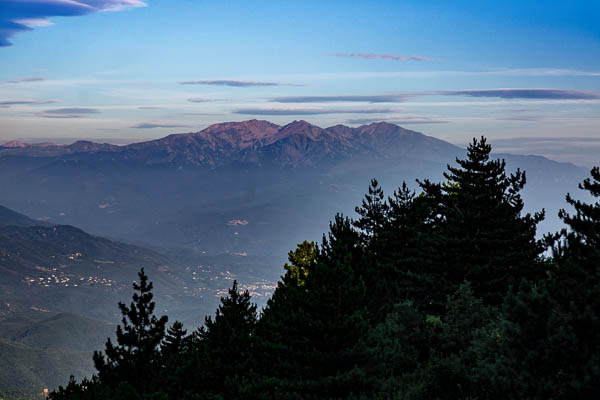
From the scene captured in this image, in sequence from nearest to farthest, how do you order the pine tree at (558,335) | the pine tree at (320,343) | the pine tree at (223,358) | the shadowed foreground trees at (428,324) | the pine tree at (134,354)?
the pine tree at (558,335)
the shadowed foreground trees at (428,324)
the pine tree at (320,343)
the pine tree at (223,358)
the pine tree at (134,354)

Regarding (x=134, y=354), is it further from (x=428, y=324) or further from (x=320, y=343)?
(x=320, y=343)

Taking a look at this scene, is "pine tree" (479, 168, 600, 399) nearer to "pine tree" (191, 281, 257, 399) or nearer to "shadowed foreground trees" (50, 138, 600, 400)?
"shadowed foreground trees" (50, 138, 600, 400)

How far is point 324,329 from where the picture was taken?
2106 centimetres

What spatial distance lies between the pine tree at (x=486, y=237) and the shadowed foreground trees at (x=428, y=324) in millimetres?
102

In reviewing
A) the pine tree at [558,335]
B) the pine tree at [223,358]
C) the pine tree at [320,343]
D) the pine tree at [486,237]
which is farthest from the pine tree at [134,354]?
the pine tree at [558,335]

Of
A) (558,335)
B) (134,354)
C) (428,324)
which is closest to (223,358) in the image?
(428,324)

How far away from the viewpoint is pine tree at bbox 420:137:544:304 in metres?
33.6

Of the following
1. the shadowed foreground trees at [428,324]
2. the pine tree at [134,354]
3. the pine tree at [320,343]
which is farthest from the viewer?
the pine tree at [134,354]

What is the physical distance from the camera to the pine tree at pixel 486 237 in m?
33.6

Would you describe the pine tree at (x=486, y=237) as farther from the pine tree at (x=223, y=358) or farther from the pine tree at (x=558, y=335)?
the pine tree at (x=558, y=335)

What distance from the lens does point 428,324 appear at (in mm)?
25000

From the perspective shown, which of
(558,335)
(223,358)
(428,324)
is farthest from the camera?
(223,358)

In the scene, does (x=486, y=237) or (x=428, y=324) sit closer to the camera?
(x=428, y=324)

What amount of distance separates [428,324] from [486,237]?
12.5 meters
